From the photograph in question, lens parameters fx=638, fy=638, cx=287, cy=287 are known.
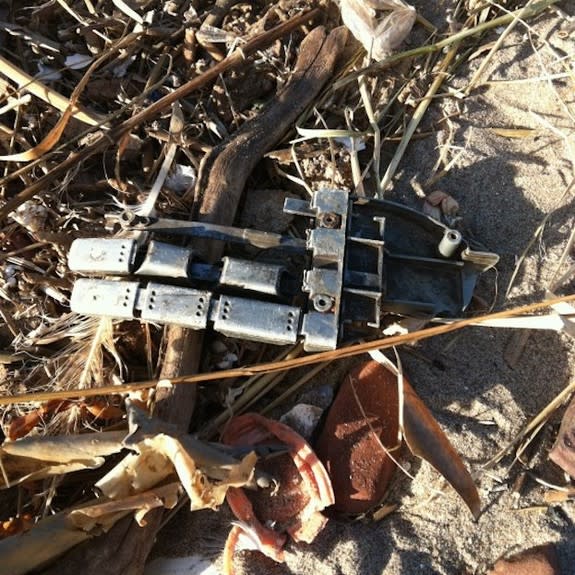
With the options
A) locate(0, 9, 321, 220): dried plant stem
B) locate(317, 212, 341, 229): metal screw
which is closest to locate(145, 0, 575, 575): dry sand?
locate(317, 212, 341, 229): metal screw

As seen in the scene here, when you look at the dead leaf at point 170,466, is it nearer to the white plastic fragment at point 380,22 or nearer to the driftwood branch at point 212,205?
the driftwood branch at point 212,205

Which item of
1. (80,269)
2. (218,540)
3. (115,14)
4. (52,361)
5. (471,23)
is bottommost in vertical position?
(218,540)

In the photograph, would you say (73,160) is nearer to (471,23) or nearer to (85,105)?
(85,105)

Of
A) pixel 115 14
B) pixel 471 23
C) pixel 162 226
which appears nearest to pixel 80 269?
pixel 162 226

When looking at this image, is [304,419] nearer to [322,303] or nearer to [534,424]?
[322,303]

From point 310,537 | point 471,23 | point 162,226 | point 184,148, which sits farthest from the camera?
point 471,23

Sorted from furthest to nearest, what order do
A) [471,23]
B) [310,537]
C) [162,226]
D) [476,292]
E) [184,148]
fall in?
1. [471,23]
2. [184,148]
3. [476,292]
4. [162,226]
5. [310,537]

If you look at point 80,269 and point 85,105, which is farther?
point 85,105

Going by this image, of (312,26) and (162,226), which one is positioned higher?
(312,26)
